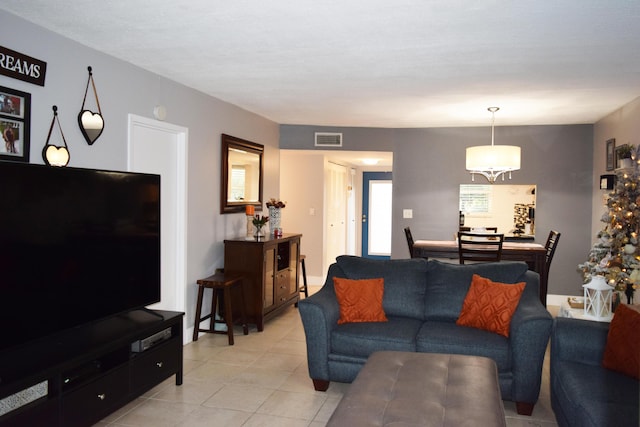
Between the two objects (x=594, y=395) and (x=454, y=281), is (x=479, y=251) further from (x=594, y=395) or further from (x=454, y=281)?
(x=594, y=395)

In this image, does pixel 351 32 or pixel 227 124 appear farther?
pixel 227 124

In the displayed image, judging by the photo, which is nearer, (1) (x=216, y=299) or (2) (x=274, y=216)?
(1) (x=216, y=299)

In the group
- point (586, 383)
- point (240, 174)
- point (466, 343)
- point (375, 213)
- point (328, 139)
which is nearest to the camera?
point (586, 383)

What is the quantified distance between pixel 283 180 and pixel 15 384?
6.00 metres

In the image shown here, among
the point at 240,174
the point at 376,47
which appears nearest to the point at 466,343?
the point at 376,47

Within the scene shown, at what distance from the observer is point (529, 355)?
3.27m

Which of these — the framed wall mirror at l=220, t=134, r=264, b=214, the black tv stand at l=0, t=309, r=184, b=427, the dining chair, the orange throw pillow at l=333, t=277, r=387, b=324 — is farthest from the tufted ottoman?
the framed wall mirror at l=220, t=134, r=264, b=214

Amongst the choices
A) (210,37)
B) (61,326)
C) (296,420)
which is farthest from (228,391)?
(210,37)

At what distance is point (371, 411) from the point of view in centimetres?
229

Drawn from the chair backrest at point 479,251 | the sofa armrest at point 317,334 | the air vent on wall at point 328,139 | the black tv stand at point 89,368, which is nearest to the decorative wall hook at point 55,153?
the black tv stand at point 89,368

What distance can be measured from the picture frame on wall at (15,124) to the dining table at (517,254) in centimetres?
385

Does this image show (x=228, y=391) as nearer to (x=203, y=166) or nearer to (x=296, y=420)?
(x=296, y=420)

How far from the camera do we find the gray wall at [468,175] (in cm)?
688

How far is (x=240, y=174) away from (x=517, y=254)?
10.2ft
